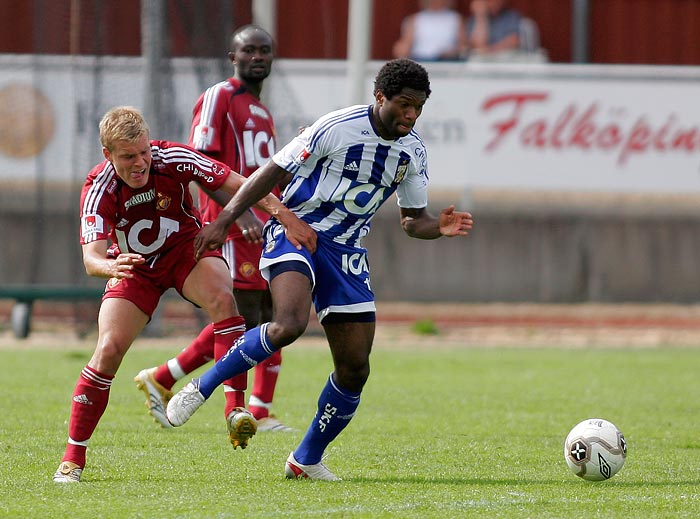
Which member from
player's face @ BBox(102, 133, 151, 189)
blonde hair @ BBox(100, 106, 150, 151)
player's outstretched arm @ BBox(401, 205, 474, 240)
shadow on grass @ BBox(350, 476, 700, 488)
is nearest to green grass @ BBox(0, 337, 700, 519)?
shadow on grass @ BBox(350, 476, 700, 488)

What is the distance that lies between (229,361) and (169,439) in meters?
1.62

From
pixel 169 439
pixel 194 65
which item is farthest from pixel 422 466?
pixel 194 65

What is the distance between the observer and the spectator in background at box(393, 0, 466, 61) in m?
18.5

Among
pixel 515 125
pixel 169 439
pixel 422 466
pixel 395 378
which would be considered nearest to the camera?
pixel 422 466

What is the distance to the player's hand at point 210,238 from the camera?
6516 mm

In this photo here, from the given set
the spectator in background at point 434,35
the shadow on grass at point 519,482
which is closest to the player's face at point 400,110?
the shadow on grass at point 519,482

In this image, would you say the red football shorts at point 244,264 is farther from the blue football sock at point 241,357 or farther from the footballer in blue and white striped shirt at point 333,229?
the blue football sock at point 241,357

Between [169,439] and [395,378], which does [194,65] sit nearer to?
[395,378]

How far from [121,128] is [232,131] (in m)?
2.46

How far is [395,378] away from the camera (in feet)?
38.8

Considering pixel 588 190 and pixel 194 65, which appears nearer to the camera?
pixel 194 65

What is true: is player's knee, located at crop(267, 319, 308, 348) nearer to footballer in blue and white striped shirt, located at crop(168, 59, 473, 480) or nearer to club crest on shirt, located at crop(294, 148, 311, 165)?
footballer in blue and white striped shirt, located at crop(168, 59, 473, 480)

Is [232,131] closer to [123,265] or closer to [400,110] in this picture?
[400,110]

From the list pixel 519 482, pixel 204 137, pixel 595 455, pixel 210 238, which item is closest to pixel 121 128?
pixel 210 238
